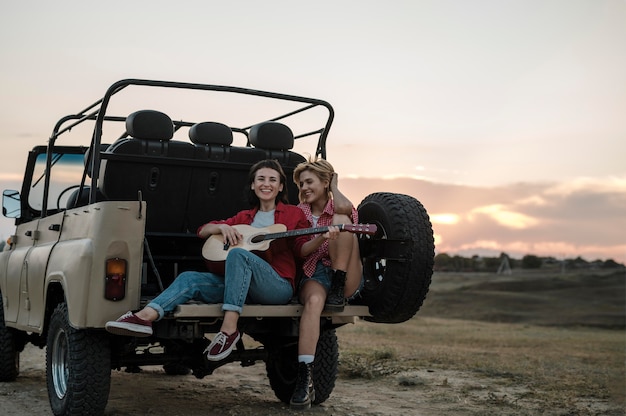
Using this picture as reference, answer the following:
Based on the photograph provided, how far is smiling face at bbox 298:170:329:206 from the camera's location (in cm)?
618

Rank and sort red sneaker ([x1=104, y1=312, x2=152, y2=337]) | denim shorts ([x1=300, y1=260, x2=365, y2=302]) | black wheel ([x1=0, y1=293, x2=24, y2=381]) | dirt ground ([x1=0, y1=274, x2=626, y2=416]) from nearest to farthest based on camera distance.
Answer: red sneaker ([x1=104, y1=312, x2=152, y2=337]), denim shorts ([x1=300, y1=260, x2=365, y2=302]), dirt ground ([x1=0, y1=274, x2=626, y2=416]), black wheel ([x1=0, y1=293, x2=24, y2=381])

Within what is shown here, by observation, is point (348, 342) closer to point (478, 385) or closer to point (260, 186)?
point (478, 385)

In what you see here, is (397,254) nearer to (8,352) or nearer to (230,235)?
(230,235)

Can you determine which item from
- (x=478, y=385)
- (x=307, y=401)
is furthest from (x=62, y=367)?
(x=478, y=385)

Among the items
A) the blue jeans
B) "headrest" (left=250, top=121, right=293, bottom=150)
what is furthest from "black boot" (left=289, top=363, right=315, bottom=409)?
"headrest" (left=250, top=121, right=293, bottom=150)

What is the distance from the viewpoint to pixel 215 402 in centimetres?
724

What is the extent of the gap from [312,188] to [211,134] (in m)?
1.16

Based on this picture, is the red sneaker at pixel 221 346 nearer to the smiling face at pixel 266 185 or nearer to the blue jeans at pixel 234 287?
the blue jeans at pixel 234 287

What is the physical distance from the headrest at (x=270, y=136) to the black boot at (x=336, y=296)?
1564 mm

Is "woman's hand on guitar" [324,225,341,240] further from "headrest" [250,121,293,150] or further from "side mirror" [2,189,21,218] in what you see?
"side mirror" [2,189,21,218]

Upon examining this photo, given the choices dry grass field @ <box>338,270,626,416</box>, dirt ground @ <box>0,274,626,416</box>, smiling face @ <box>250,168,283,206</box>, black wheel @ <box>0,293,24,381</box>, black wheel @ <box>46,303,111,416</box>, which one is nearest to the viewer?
black wheel @ <box>46,303,111,416</box>

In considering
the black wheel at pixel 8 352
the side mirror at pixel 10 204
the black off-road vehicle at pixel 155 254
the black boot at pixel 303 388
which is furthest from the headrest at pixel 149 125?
the black wheel at pixel 8 352

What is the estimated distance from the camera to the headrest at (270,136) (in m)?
6.96

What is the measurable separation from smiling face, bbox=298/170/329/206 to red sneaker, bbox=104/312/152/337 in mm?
1556
